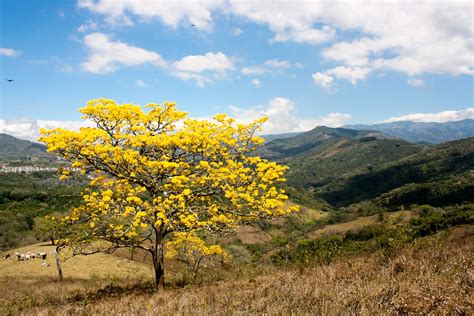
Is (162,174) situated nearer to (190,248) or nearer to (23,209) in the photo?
(190,248)

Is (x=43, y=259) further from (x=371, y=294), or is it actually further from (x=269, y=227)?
(x=269, y=227)

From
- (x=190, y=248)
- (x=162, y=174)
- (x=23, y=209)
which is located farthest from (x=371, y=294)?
(x=23, y=209)

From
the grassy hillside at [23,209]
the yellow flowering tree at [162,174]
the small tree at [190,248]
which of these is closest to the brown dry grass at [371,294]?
the yellow flowering tree at [162,174]

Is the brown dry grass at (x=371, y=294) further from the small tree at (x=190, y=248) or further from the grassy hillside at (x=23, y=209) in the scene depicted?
the grassy hillside at (x=23, y=209)

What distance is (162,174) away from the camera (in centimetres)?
1325

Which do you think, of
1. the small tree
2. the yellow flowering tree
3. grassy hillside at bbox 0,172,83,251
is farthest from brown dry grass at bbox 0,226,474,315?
grassy hillside at bbox 0,172,83,251

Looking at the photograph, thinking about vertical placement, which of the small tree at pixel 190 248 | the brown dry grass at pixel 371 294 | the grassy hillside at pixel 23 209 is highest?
the brown dry grass at pixel 371 294

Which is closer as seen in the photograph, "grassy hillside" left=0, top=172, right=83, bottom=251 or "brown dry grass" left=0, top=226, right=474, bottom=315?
"brown dry grass" left=0, top=226, right=474, bottom=315

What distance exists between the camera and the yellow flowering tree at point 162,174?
1224 centimetres

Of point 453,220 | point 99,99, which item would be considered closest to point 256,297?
point 99,99

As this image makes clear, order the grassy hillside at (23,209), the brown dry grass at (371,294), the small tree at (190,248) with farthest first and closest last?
1. the grassy hillside at (23,209)
2. the small tree at (190,248)
3. the brown dry grass at (371,294)

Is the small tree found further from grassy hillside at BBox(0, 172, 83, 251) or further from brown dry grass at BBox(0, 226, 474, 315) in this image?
grassy hillside at BBox(0, 172, 83, 251)

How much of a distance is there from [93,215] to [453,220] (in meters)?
89.8

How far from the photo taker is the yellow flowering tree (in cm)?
1224
